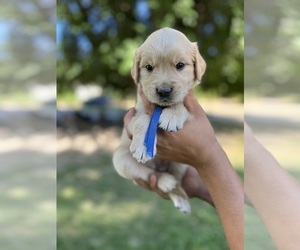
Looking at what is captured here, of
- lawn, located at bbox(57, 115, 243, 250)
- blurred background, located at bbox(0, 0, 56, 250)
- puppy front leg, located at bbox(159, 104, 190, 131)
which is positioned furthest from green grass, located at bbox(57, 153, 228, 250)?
puppy front leg, located at bbox(159, 104, 190, 131)

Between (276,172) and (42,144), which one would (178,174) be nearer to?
(276,172)

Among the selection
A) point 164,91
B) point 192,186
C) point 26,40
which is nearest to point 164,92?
point 164,91

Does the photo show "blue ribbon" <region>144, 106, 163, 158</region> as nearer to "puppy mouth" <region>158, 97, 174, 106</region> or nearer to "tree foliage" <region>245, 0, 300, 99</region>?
"puppy mouth" <region>158, 97, 174, 106</region>

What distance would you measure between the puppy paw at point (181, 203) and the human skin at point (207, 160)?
0.13ft

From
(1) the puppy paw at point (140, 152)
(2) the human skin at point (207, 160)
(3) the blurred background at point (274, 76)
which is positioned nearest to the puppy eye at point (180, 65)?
(2) the human skin at point (207, 160)

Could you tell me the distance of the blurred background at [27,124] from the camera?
2023 millimetres

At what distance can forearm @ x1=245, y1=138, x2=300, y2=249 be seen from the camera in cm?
164

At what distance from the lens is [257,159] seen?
1.71m

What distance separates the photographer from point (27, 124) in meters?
2.12

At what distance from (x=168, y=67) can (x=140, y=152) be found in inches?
10.1

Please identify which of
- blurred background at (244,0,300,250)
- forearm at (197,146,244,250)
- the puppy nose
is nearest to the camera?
the puppy nose

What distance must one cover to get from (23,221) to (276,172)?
966 millimetres

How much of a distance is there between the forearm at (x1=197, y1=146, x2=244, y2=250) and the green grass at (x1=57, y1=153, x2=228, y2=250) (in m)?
0.19

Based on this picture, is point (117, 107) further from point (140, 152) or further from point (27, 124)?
point (140, 152)
